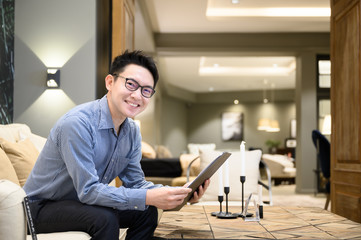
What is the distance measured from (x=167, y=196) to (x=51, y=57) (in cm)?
256

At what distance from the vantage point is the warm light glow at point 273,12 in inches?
267

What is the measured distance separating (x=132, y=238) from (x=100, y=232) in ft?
1.17

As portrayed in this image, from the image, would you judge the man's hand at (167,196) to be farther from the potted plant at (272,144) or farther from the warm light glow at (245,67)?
the potted plant at (272,144)

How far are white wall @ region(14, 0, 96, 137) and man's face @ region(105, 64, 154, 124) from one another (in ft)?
6.62

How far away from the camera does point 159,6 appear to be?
6406 millimetres

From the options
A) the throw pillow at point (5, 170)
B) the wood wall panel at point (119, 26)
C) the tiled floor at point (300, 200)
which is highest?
the wood wall panel at point (119, 26)

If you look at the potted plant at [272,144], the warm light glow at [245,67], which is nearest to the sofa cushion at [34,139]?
the warm light glow at [245,67]

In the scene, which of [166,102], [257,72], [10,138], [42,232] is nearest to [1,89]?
[10,138]

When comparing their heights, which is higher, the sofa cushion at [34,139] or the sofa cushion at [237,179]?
the sofa cushion at [34,139]

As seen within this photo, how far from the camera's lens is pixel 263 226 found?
6.68ft

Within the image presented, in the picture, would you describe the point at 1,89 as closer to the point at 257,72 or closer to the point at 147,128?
the point at 147,128

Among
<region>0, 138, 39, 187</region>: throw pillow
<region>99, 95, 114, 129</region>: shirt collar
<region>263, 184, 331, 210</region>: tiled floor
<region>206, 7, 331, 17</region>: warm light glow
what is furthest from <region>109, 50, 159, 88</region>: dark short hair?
<region>206, 7, 331, 17</region>: warm light glow

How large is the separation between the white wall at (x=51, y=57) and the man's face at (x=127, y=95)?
202 centimetres

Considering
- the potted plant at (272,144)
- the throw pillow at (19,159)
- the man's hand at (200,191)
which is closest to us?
the man's hand at (200,191)
